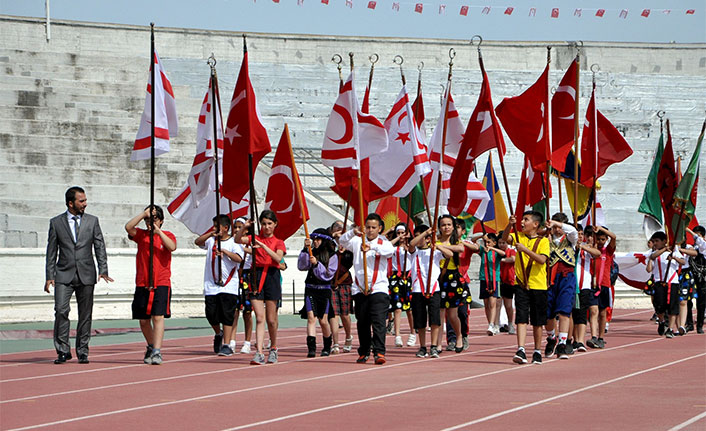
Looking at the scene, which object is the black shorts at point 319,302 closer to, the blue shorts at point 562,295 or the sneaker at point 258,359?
the sneaker at point 258,359

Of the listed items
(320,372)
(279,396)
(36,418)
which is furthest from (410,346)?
(36,418)

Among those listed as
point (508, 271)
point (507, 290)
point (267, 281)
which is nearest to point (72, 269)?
point (267, 281)

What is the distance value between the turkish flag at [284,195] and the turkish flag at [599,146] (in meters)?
3.79

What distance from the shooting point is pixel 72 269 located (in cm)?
1215

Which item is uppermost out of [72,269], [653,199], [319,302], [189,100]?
[189,100]

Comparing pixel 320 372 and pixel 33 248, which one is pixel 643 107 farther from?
pixel 320 372

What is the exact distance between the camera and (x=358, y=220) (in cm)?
1304

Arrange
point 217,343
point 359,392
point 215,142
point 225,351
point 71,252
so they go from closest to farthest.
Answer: point 359,392 → point 71,252 → point 225,351 → point 217,343 → point 215,142

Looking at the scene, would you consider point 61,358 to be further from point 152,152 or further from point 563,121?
point 563,121

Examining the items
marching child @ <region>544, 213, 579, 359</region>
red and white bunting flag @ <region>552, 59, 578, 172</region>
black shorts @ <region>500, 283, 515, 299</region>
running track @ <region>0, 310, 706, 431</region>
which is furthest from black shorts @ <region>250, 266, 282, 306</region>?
black shorts @ <region>500, 283, 515, 299</region>

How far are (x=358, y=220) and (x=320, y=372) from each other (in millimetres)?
2429

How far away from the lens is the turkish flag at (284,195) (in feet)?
44.6

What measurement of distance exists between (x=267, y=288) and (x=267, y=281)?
2.9 inches

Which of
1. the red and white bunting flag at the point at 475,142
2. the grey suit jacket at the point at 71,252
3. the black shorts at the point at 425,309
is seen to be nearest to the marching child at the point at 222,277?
the grey suit jacket at the point at 71,252
